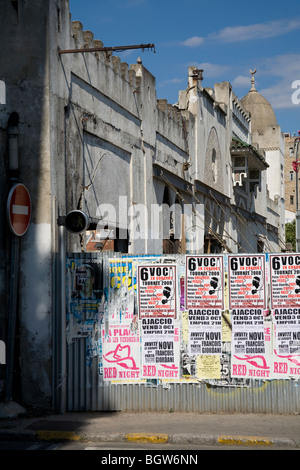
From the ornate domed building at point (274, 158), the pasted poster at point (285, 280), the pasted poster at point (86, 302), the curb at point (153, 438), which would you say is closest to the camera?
the curb at point (153, 438)

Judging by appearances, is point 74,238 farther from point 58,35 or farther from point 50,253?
point 58,35

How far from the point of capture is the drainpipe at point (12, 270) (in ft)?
34.1

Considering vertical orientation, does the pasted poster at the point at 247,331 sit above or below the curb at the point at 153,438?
above

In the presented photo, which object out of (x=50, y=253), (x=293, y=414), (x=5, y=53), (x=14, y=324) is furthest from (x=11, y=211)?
(x=293, y=414)

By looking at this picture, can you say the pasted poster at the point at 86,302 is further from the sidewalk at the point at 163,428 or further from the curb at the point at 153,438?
the curb at the point at 153,438

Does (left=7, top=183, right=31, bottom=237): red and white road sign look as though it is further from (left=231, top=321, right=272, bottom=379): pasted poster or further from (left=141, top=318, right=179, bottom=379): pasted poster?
(left=231, top=321, right=272, bottom=379): pasted poster

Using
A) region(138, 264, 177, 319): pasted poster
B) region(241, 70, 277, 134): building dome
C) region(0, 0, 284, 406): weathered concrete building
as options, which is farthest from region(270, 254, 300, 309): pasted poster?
region(241, 70, 277, 134): building dome

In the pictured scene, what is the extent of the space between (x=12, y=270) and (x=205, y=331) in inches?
118

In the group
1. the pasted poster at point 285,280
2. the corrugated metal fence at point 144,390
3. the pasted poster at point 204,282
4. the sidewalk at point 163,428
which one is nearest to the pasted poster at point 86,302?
the corrugated metal fence at point 144,390

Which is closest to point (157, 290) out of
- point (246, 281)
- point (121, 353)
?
point (121, 353)

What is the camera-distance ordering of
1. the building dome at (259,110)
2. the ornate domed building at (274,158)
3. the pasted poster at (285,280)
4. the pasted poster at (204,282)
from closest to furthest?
the pasted poster at (285,280) → the pasted poster at (204,282) → the ornate domed building at (274,158) → the building dome at (259,110)

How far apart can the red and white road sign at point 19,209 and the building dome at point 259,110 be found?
150ft

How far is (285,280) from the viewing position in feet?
34.4

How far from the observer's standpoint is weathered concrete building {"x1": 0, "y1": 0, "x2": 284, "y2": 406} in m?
10.8
